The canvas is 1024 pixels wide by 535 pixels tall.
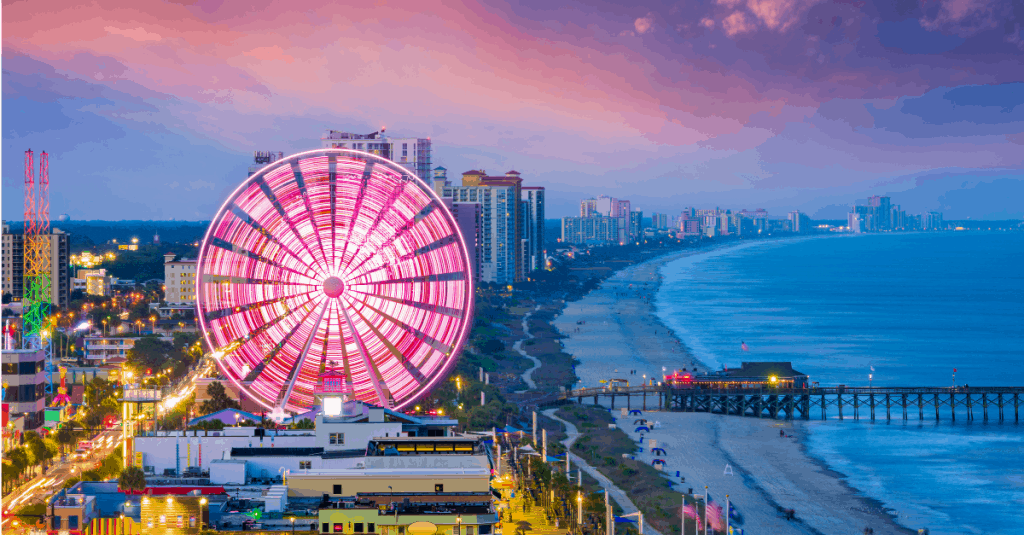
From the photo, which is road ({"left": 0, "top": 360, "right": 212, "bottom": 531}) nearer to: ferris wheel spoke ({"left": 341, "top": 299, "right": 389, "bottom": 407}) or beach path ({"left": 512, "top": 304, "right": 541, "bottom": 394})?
ferris wheel spoke ({"left": 341, "top": 299, "right": 389, "bottom": 407})

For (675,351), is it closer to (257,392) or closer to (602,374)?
(602,374)

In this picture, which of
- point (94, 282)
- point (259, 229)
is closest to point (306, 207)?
point (259, 229)

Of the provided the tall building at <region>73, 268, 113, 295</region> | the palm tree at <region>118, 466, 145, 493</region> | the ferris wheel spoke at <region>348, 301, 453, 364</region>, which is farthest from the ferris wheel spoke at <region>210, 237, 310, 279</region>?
the tall building at <region>73, 268, 113, 295</region>

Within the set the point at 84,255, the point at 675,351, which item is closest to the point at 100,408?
the point at 675,351

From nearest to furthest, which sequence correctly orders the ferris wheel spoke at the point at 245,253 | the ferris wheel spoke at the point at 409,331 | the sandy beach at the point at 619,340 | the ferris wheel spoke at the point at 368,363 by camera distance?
the ferris wheel spoke at the point at 245,253 < the ferris wheel spoke at the point at 368,363 < the ferris wheel spoke at the point at 409,331 < the sandy beach at the point at 619,340

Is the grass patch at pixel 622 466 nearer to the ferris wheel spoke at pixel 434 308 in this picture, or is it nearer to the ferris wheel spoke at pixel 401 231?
the ferris wheel spoke at pixel 434 308

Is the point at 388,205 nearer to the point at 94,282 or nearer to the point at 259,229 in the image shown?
the point at 259,229

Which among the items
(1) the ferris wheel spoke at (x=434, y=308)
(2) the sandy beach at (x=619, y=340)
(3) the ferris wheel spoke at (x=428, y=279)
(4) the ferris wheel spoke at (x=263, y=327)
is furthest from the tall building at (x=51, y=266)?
(1) the ferris wheel spoke at (x=434, y=308)

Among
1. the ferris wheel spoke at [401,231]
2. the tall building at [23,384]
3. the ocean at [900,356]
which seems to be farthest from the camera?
the tall building at [23,384]
